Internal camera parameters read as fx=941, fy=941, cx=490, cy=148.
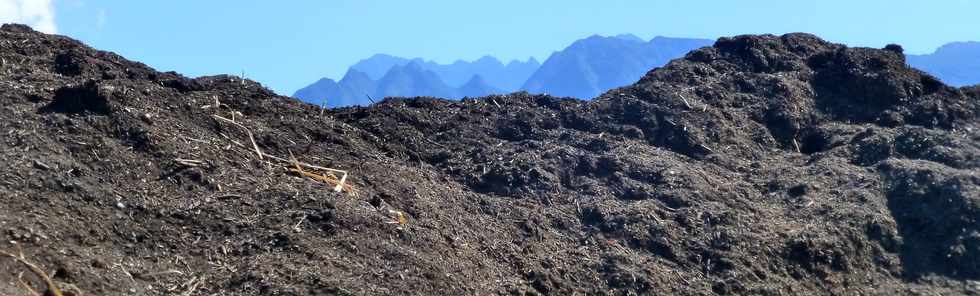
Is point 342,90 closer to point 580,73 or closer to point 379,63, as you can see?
point 580,73

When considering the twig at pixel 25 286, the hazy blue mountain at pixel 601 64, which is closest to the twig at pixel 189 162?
the twig at pixel 25 286

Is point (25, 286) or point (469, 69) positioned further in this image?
point (469, 69)

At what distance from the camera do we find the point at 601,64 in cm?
2173

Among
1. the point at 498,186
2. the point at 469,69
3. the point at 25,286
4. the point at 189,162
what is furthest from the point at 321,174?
the point at 469,69

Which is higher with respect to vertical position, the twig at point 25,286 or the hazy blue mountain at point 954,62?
the hazy blue mountain at point 954,62

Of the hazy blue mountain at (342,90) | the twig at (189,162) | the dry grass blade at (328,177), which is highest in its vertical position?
the hazy blue mountain at (342,90)

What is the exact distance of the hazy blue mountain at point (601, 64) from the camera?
20.9 meters

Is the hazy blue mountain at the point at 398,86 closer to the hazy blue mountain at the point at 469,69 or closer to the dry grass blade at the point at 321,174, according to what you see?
the hazy blue mountain at the point at 469,69

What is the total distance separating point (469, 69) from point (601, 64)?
6.11 meters

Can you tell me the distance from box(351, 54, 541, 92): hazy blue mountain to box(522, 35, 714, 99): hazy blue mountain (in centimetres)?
246

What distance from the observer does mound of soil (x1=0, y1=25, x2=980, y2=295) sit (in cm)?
454

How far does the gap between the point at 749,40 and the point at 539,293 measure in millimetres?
4676

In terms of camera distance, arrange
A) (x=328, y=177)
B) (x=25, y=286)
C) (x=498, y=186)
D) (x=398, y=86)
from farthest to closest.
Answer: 1. (x=398, y=86)
2. (x=498, y=186)
3. (x=328, y=177)
4. (x=25, y=286)

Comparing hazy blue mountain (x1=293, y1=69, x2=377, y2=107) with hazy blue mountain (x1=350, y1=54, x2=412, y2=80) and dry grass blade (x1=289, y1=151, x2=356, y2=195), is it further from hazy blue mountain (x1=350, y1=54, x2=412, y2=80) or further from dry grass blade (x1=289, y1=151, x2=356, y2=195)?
dry grass blade (x1=289, y1=151, x2=356, y2=195)
